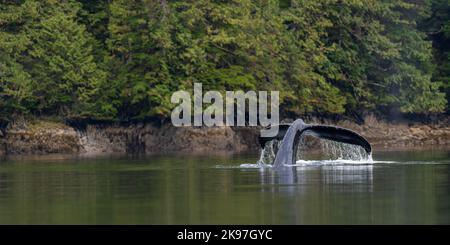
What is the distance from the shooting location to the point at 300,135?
174ft

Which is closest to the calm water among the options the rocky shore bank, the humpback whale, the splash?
the humpback whale

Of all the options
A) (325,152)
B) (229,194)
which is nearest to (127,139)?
(325,152)

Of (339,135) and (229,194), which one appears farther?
(339,135)

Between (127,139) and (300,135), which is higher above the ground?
(300,135)

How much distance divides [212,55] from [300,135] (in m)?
39.9

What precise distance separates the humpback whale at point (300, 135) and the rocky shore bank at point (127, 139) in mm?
28440

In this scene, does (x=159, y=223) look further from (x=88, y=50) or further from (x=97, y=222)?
(x=88, y=50)

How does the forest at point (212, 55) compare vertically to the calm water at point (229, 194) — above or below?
above

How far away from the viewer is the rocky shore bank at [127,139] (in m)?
85.9

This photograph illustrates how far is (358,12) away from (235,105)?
1415 cm

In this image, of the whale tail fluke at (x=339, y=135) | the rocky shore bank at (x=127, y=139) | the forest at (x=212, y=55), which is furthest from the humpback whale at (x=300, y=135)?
the forest at (x=212, y=55)

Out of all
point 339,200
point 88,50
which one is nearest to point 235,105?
point 88,50

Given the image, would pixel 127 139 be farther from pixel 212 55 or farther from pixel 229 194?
pixel 229 194

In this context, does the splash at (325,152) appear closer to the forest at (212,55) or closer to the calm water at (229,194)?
the calm water at (229,194)
